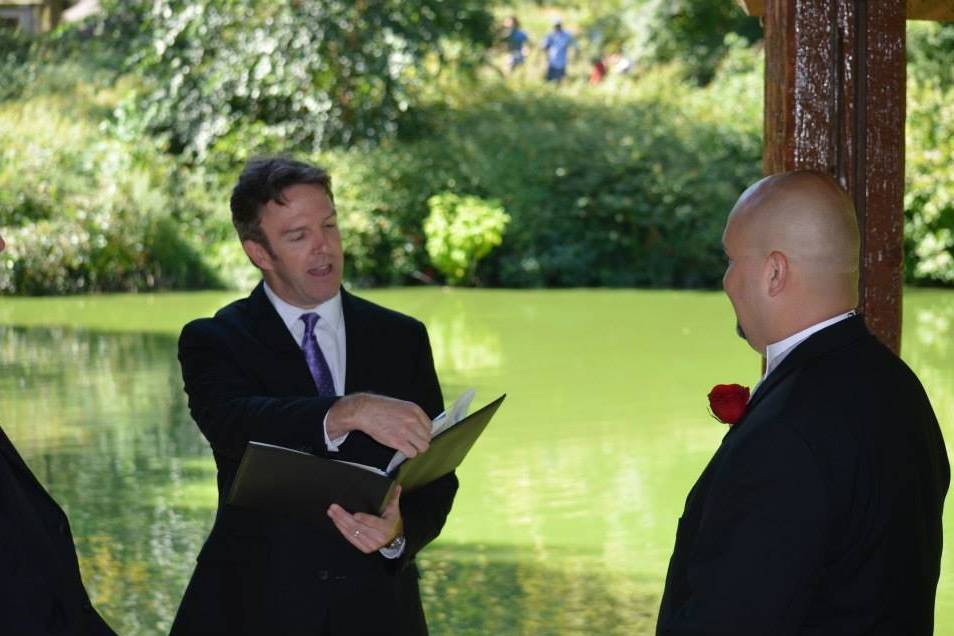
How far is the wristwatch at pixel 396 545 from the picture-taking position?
10.8 feet

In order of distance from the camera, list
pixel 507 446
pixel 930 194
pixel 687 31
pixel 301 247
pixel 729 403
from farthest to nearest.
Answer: pixel 687 31 → pixel 930 194 → pixel 507 446 → pixel 301 247 → pixel 729 403

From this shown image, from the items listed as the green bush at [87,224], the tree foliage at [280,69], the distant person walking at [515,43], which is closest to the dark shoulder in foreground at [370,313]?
the green bush at [87,224]

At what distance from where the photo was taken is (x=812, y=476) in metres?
2.16

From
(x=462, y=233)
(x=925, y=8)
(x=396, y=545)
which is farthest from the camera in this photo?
(x=462, y=233)

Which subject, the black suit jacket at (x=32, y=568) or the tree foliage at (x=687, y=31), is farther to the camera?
the tree foliage at (x=687, y=31)

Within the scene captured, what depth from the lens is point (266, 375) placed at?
339 cm

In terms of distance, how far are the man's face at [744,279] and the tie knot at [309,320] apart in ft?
4.32

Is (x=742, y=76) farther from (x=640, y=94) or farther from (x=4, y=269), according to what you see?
(x=4, y=269)

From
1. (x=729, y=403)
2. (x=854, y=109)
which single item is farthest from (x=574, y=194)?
(x=729, y=403)

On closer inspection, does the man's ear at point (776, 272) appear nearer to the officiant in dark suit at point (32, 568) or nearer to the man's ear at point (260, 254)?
the officiant in dark suit at point (32, 568)

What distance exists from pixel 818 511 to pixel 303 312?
1600 millimetres

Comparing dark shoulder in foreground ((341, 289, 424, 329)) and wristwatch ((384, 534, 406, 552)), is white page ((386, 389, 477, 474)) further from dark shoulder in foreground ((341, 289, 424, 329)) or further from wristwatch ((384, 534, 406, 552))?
dark shoulder in foreground ((341, 289, 424, 329))

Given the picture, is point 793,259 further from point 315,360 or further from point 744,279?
point 315,360

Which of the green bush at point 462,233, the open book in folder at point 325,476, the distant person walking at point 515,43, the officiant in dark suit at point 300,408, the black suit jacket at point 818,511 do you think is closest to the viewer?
the black suit jacket at point 818,511
